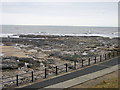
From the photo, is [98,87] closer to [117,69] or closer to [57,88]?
[57,88]

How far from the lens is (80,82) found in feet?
37.8

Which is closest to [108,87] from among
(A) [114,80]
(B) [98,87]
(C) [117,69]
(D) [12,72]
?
(B) [98,87]

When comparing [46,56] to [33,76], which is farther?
[46,56]

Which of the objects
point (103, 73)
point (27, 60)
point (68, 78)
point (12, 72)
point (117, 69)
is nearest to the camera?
point (68, 78)

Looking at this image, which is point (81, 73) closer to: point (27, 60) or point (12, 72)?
point (12, 72)

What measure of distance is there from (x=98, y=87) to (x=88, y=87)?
20.9 inches

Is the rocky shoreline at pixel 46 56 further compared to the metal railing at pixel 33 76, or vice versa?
the rocky shoreline at pixel 46 56

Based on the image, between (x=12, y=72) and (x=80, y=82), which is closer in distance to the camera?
(x=80, y=82)

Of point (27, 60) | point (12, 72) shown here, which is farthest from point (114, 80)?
point (27, 60)

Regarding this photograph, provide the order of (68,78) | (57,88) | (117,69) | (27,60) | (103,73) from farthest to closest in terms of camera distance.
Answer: (27,60), (117,69), (103,73), (68,78), (57,88)

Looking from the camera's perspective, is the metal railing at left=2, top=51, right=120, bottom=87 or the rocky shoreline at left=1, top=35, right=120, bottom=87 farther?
the rocky shoreline at left=1, top=35, right=120, bottom=87

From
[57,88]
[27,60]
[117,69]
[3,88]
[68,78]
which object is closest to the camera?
[57,88]

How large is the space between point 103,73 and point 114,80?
2.01 meters

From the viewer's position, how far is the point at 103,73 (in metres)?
13.8
